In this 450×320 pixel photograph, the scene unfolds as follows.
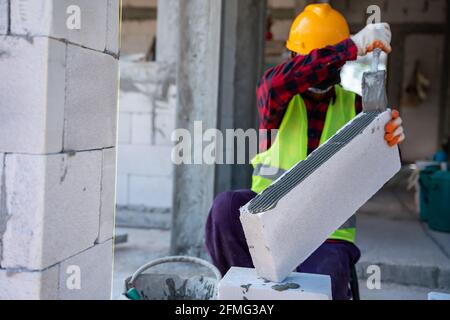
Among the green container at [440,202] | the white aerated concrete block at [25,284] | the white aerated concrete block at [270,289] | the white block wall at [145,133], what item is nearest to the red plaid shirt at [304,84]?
the white aerated concrete block at [270,289]

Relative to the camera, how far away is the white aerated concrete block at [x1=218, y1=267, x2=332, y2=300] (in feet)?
5.37

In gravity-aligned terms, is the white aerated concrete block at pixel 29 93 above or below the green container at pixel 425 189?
above

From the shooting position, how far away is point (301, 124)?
2.64 meters

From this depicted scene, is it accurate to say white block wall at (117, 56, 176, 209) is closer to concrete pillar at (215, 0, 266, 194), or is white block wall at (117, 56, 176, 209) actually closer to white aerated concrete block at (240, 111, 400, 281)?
concrete pillar at (215, 0, 266, 194)

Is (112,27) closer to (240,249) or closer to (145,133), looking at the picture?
(240,249)

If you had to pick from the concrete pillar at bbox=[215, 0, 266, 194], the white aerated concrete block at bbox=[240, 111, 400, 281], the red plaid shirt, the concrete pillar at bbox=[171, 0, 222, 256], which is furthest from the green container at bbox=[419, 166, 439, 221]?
the white aerated concrete block at bbox=[240, 111, 400, 281]

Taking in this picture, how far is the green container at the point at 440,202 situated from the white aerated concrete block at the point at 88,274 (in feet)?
12.5

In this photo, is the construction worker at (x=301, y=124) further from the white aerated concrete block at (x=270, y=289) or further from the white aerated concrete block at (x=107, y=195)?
the white aerated concrete block at (x=270, y=289)

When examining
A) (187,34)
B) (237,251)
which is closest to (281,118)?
(237,251)

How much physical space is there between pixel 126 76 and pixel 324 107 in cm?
359

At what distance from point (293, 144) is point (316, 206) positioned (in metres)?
0.92

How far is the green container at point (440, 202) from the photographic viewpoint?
5234 millimetres

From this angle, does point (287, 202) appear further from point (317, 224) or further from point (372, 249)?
point (372, 249)

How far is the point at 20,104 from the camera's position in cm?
179
